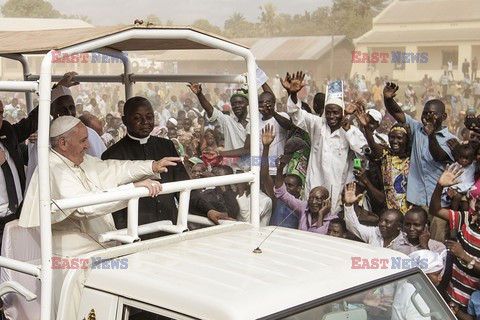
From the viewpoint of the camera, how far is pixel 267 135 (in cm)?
727

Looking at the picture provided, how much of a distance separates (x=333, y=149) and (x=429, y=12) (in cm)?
1184

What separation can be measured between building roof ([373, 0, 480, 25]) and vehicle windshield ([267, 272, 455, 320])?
1364 cm

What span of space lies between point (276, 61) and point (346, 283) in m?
18.2

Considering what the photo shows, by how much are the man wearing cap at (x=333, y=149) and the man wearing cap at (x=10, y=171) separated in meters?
2.74

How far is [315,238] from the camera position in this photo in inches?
146

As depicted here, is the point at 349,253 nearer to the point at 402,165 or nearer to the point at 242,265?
the point at 242,265

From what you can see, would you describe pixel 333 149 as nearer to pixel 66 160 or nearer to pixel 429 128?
pixel 429 128

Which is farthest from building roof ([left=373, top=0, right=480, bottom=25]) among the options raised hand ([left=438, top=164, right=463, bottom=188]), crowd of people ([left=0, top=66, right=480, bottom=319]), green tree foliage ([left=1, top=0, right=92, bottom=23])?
green tree foliage ([left=1, top=0, right=92, bottom=23])

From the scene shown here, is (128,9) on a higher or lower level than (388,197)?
higher

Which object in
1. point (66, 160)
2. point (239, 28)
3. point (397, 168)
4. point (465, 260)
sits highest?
point (239, 28)

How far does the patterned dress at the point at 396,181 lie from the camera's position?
6402 mm

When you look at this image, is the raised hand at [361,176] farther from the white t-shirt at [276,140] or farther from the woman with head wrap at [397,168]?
the white t-shirt at [276,140]

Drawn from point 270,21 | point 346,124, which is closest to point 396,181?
point 346,124

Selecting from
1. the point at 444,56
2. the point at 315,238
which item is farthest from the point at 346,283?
the point at 444,56
